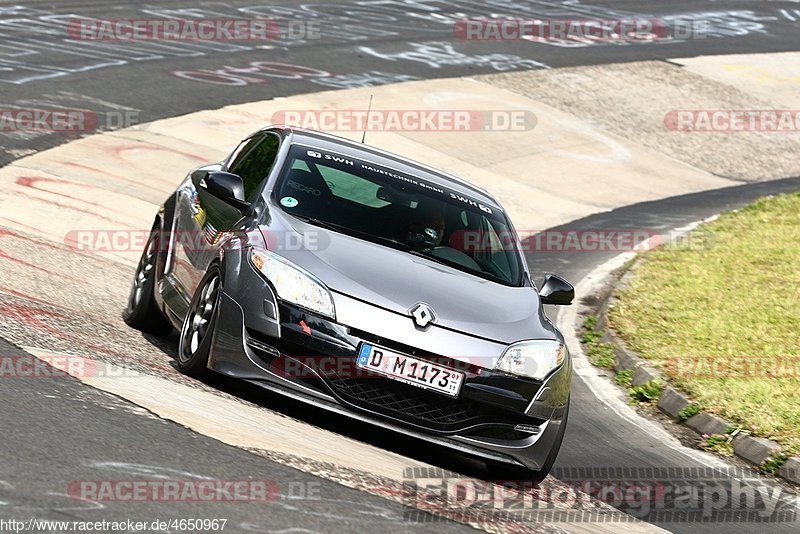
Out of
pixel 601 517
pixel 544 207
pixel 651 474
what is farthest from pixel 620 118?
pixel 601 517

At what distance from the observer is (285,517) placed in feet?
16.4

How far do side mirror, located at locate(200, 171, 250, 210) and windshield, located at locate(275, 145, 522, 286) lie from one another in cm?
22

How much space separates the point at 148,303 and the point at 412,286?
249cm

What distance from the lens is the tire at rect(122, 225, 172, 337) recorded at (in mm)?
8594

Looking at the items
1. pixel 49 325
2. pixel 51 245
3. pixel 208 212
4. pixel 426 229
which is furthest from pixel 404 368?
pixel 51 245

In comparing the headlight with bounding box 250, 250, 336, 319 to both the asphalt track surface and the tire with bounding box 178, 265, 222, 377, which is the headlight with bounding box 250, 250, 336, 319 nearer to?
the tire with bounding box 178, 265, 222, 377

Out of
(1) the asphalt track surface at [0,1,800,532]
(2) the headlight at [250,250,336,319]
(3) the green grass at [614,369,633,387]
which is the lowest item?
(3) the green grass at [614,369,633,387]

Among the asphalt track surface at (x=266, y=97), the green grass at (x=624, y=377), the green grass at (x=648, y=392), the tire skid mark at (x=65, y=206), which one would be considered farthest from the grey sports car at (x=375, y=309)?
the tire skid mark at (x=65, y=206)

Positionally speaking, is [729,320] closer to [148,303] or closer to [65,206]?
[148,303]

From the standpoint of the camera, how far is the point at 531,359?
6.82m

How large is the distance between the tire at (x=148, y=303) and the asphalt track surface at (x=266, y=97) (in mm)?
1686

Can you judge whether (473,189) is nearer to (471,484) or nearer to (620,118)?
(471,484)

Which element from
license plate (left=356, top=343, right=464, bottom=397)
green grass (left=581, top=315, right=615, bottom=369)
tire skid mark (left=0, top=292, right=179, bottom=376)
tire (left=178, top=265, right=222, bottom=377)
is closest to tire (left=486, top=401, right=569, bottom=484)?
license plate (left=356, top=343, right=464, bottom=397)

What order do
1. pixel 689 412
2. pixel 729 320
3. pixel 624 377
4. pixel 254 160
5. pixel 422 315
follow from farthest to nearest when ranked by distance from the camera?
pixel 729 320 → pixel 624 377 → pixel 689 412 → pixel 254 160 → pixel 422 315
